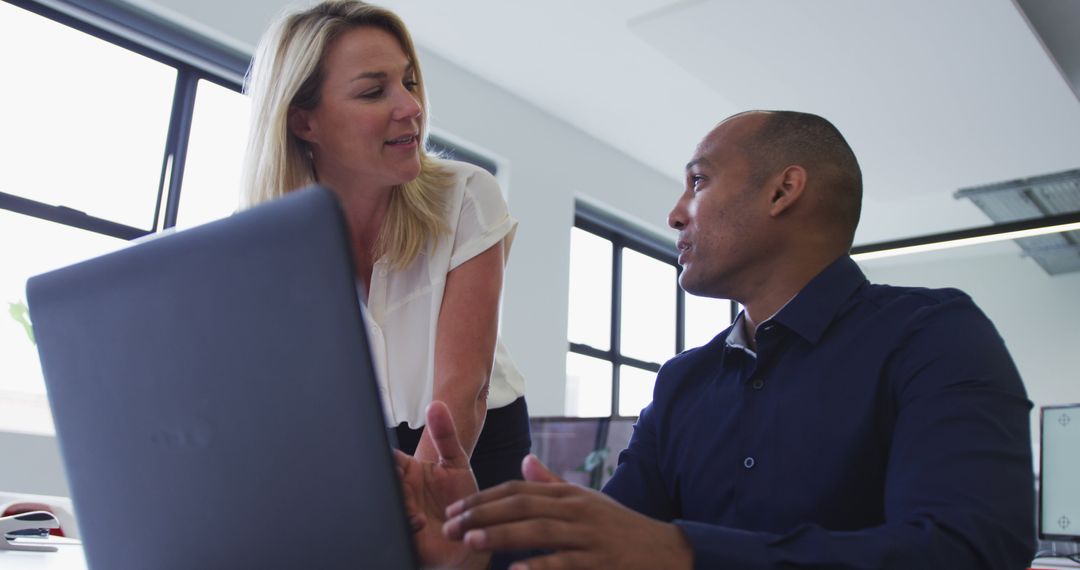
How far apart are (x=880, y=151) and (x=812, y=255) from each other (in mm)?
4189

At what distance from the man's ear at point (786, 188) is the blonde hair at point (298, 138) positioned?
1.64 ft

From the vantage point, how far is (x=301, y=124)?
4.98 ft

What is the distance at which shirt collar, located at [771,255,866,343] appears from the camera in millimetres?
1221

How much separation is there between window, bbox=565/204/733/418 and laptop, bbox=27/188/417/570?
17.3 ft

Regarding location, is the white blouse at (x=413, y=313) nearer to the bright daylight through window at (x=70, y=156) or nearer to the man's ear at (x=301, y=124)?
the man's ear at (x=301, y=124)

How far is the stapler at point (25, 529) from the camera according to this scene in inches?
53.4

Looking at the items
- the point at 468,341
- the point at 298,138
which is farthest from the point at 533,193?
the point at 468,341

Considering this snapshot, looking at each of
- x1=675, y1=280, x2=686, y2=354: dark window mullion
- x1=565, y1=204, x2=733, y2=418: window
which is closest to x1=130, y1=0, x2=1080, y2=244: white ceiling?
x1=565, y1=204, x2=733, y2=418: window

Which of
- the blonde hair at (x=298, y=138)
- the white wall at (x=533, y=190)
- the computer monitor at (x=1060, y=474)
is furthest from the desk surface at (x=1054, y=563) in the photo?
the white wall at (x=533, y=190)

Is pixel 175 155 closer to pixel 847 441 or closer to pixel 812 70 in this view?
pixel 812 70

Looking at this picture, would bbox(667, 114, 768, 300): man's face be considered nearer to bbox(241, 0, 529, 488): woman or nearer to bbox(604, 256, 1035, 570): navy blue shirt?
bbox(604, 256, 1035, 570): navy blue shirt

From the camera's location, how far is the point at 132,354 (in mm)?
661

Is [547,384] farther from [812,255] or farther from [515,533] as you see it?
[515,533]

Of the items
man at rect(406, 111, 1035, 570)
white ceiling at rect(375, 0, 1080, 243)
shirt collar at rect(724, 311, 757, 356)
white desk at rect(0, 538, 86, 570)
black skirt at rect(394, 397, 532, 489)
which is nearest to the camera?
man at rect(406, 111, 1035, 570)
